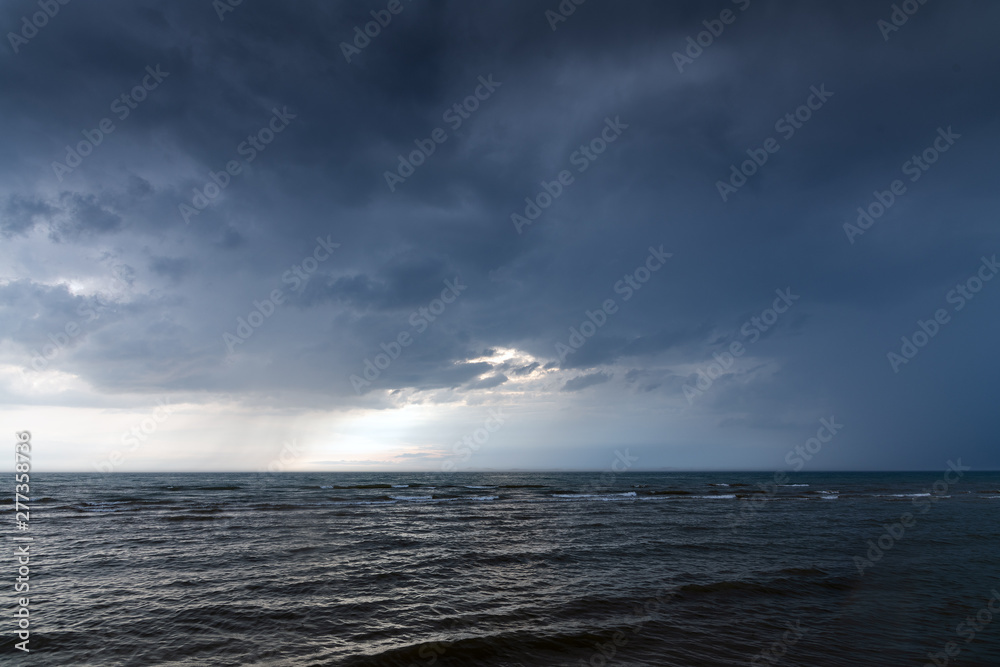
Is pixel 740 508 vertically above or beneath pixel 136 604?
beneath

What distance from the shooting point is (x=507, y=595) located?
1672cm

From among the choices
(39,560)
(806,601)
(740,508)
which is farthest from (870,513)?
(39,560)

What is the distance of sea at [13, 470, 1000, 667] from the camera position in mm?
11734

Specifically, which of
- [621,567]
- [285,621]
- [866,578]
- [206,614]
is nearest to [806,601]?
[866,578]

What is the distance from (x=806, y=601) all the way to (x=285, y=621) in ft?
57.9

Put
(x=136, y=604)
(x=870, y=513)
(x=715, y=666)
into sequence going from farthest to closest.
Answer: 1. (x=870, y=513)
2. (x=136, y=604)
3. (x=715, y=666)

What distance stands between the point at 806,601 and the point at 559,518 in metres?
25.4

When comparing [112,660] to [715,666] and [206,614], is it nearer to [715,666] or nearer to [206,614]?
[206,614]

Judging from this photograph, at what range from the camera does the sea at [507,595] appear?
Answer: 11.7 m

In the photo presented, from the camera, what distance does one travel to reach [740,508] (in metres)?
47.0

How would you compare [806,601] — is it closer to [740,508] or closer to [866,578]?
[866,578]

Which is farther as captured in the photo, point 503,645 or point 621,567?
point 621,567

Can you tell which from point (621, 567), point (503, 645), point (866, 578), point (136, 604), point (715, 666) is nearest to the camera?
point (715, 666)

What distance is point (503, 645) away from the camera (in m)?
12.1
